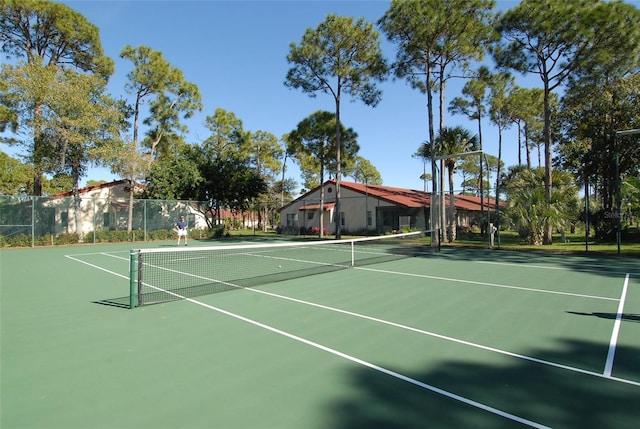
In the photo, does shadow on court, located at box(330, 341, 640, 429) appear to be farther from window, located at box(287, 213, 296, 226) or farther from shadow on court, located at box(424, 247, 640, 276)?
window, located at box(287, 213, 296, 226)

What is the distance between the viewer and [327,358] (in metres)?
4.37

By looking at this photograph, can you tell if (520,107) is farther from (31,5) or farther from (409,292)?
(31,5)

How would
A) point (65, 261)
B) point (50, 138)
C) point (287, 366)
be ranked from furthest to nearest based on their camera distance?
point (50, 138), point (65, 261), point (287, 366)

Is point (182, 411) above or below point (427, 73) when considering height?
below

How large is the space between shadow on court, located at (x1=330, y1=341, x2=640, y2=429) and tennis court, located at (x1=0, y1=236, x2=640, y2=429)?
0.02m

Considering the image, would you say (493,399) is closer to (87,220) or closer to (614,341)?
(614,341)

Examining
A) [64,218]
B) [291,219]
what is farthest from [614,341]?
[291,219]

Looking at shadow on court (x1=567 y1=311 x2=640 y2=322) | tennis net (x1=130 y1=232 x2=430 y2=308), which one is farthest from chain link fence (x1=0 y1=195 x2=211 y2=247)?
shadow on court (x1=567 y1=311 x2=640 y2=322)

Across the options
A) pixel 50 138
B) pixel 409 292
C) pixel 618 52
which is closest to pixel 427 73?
pixel 618 52

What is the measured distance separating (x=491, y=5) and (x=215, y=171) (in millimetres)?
23720

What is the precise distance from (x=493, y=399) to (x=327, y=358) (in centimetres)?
185

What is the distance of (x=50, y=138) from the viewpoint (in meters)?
23.9

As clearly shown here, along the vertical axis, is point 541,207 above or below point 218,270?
above

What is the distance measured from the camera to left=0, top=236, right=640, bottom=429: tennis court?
3145 mm
